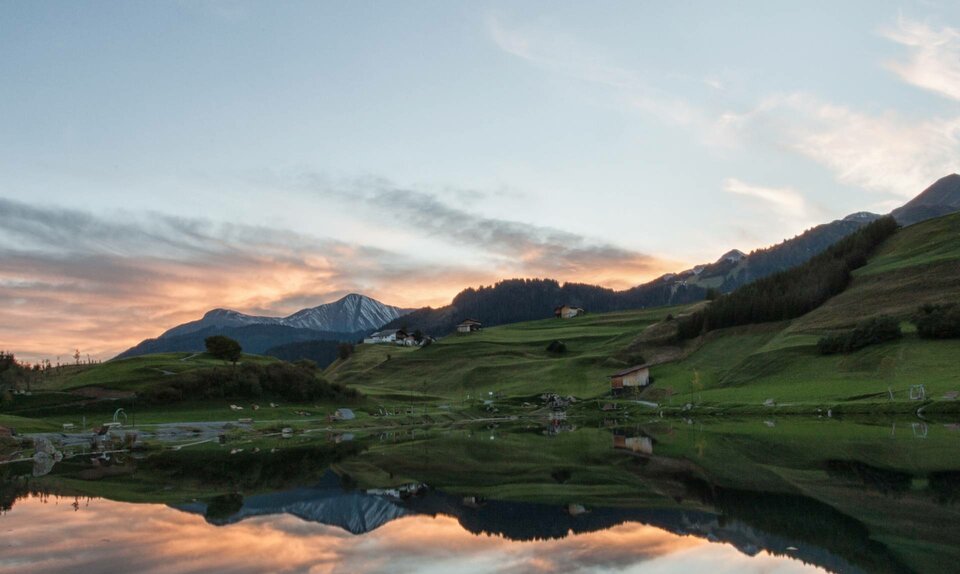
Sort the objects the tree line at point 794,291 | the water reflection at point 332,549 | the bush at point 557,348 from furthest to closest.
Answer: the bush at point 557,348
the tree line at point 794,291
the water reflection at point 332,549

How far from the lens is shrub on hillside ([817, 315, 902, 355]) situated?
9562cm

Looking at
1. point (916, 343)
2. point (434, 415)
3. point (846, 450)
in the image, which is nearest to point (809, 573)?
point (846, 450)

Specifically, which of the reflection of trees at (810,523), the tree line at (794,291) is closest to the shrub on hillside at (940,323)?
the tree line at (794,291)

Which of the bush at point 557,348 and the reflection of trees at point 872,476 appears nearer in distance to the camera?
the reflection of trees at point 872,476

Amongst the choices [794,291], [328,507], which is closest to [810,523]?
[328,507]

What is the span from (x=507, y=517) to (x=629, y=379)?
99.0 metres

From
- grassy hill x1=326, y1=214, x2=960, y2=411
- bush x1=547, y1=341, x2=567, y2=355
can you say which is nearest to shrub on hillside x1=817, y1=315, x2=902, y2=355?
grassy hill x1=326, y1=214, x2=960, y2=411

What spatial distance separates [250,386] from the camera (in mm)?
90188

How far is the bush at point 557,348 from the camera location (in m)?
173

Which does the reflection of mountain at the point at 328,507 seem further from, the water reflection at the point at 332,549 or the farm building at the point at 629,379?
the farm building at the point at 629,379

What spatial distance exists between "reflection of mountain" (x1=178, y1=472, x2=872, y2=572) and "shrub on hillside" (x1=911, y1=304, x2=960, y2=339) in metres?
83.9

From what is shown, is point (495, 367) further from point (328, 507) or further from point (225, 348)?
point (328, 507)

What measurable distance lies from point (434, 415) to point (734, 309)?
2993 inches

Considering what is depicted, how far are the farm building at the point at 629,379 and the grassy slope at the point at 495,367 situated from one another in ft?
17.8
